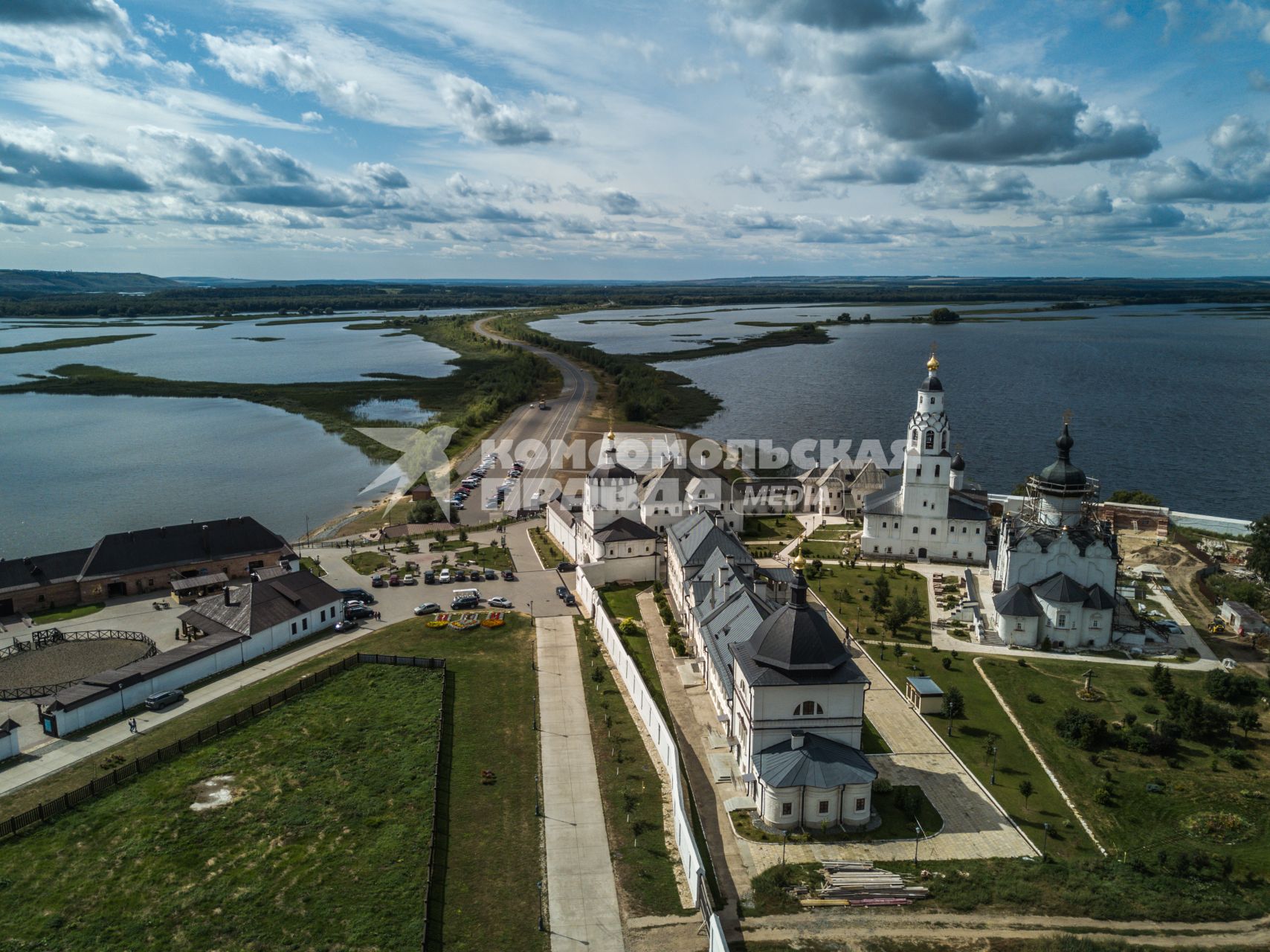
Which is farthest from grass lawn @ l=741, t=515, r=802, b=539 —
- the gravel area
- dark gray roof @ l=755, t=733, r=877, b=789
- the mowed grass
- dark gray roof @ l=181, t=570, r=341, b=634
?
the gravel area

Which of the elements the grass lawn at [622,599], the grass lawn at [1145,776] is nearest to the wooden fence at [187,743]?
the grass lawn at [622,599]

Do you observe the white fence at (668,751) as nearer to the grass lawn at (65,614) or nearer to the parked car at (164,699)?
the parked car at (164,699)

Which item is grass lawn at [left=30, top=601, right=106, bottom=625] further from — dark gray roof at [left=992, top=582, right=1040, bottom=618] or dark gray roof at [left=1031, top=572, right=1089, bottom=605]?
dark gray roof at [left=1031, top=572, right=1089, bottom=605]

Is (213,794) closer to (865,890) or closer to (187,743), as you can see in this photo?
(187,743)

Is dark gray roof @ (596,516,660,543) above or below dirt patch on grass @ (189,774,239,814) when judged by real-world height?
above

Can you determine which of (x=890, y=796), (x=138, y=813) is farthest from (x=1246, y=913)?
(x=138, y=813)

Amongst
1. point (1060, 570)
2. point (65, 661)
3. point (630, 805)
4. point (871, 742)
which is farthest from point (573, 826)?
point (1060, 570)

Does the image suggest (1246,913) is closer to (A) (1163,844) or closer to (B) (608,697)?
(A) (1163,844)
